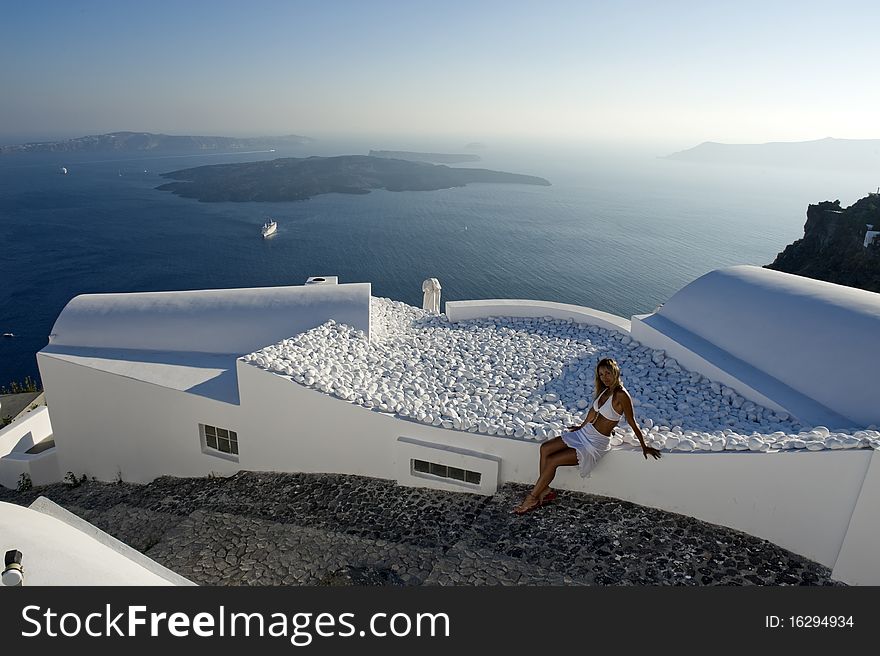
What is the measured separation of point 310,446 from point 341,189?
111631mm

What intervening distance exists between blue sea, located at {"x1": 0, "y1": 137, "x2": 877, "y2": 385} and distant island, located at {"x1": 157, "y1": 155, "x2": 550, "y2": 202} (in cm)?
598

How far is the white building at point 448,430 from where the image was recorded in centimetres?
489

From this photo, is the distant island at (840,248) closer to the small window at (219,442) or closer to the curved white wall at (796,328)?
the curved white wall at (796,328)

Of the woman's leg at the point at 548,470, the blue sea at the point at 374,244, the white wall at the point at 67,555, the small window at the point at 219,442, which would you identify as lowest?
the blue sea at the point at 374,244

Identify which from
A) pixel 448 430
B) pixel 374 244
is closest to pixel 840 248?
pixel 448 430

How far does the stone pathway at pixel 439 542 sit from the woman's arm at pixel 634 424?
2.16 ft

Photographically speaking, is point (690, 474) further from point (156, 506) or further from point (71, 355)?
point (71, 355)

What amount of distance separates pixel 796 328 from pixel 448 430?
5386 mm

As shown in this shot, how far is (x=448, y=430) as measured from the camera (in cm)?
620

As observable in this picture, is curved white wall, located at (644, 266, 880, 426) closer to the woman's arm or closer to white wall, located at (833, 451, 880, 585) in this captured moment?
white wall, located at (833, 451, 880, 585)

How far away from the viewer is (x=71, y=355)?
9.21 m

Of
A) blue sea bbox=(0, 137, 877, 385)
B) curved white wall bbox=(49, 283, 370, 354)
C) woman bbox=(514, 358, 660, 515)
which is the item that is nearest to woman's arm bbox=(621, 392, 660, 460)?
woman bbox=(514, 358, 660, 515)

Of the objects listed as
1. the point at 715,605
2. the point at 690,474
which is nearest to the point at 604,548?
the point at 690,474

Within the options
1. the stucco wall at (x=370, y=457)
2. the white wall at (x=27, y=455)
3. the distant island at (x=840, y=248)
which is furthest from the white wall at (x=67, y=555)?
the distant island at (x=840, y=248)
